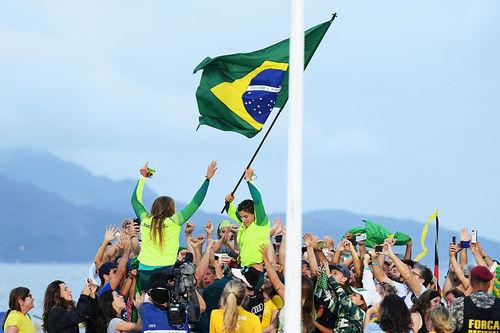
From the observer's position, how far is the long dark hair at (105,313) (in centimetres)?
1334

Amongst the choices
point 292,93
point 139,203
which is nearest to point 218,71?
point 139,203

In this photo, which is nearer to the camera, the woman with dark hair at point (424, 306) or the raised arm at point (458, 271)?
the woman with dark hair at point (424, 306)

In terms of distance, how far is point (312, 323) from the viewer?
489 inches

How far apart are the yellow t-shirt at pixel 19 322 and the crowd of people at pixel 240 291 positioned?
12 millimetres

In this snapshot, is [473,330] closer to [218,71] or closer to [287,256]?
[287,256]

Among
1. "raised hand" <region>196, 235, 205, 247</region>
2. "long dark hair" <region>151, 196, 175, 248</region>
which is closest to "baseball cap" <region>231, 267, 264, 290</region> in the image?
"long dark hair" <region>151, 196, 175, 248</region>

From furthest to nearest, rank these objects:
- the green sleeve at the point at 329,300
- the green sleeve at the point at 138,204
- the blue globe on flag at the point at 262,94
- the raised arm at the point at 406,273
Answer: the blue globe on flag at the point at 262,94, the green sleeve at the point at 138,204, the raised arm at the point at 406,273, the green sleeve at the point at 329,300

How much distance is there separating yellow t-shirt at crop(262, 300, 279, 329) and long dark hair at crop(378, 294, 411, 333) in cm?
227

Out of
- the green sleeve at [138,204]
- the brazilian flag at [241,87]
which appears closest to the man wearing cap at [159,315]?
the green sleeve at [138,204]

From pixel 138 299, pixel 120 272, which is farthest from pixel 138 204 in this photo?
pixel 138 299

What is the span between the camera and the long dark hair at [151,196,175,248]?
45.2 feet

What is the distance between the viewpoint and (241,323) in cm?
1203

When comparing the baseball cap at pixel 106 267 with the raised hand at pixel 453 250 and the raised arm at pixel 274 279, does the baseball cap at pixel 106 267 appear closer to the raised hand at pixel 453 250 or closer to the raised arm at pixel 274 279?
the raised arm at pixel 274 279

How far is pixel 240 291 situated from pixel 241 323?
318 millimetres
